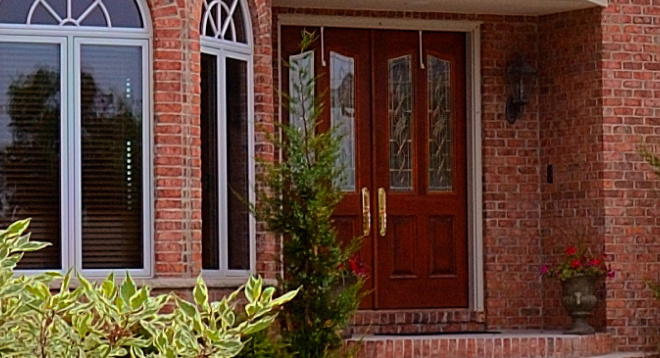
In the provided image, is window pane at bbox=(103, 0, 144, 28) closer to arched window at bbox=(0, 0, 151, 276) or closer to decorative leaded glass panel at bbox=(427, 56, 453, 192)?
arched window at bbox=(0, 0, 151, 276)

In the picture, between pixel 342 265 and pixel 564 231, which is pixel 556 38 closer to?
pixel 564 231

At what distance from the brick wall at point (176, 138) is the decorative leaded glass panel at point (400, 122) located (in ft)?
9.08

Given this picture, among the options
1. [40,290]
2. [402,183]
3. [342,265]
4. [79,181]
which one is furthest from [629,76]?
[40,290]

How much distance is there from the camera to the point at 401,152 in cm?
1210

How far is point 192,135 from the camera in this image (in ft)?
31.6

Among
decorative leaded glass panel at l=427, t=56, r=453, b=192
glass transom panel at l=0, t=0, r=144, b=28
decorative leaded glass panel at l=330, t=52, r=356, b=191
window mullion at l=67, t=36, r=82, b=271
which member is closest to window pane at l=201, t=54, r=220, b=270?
glass transom panel at l=0, t=0, r=144, b=28

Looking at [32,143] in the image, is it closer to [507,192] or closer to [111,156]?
[111,156]

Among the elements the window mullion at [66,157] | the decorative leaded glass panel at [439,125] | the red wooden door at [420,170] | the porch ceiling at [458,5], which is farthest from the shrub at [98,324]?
the decorative leaded glass panel at [439,125]

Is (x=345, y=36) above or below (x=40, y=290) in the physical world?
above

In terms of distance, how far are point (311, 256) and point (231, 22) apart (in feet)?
5.97

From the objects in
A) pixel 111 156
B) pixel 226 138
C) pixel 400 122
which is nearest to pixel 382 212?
pixel 400 122

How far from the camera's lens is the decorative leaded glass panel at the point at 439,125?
40.0ft

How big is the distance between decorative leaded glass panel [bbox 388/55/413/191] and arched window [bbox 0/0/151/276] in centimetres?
318

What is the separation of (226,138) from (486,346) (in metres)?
2.67
